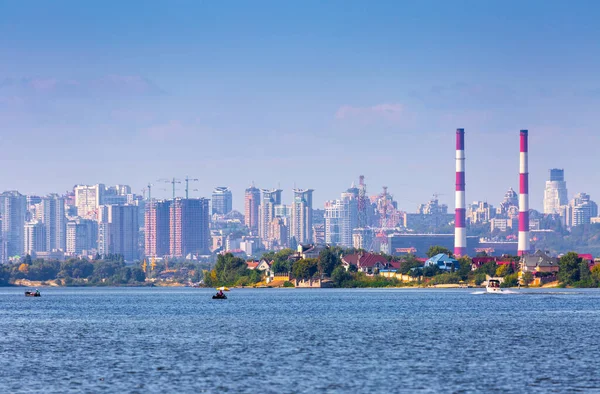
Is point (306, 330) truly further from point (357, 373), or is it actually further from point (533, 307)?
point (533, 307)

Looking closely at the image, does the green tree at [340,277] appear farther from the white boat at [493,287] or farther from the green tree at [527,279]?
the white boat at [493,287]

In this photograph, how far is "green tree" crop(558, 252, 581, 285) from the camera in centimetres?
16488

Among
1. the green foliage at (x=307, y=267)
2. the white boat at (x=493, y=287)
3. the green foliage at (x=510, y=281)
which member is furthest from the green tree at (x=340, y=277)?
the white boat at (x=493, y=287)

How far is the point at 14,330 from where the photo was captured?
79000 mm

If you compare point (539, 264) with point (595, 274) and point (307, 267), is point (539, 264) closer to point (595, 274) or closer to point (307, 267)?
point (595, 274)

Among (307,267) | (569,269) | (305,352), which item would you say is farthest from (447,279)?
(305,352)

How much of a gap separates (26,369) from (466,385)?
18.4 m

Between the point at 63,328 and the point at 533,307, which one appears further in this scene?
the point at 533,307

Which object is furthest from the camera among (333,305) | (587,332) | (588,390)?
(333,305)

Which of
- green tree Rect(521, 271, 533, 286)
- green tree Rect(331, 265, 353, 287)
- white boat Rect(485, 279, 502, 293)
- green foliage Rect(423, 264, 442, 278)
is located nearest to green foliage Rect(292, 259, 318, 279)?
green tree Rect(331, 265, 353, 287)

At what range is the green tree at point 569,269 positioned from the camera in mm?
164875

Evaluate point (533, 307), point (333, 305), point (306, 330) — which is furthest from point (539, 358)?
point (333, 305)

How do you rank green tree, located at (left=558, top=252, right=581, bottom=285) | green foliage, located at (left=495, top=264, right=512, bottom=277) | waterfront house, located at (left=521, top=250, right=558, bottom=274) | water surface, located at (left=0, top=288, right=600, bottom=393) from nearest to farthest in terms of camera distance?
water surface, located at (left=0, top=288, right=600, bottom=393) → green tree, located at (left=558, top=252, right=581, bottom=285) → waterfront house, located at (left=521, top=250, right=558, bottom=274) → green foliage, located at (left=495, top=264, right=512, bottom=277)

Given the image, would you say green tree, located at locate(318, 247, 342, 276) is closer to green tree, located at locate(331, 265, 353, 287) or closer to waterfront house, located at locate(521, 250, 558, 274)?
green tree, located at locate(331, 265, 353, 287)
